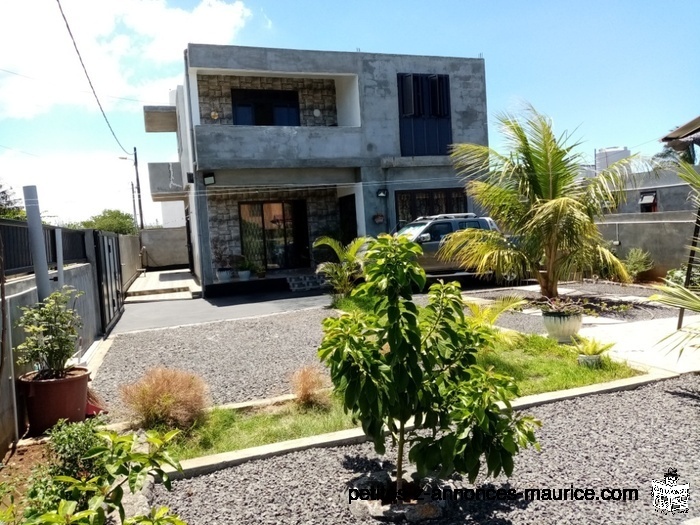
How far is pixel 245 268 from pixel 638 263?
1073 cm

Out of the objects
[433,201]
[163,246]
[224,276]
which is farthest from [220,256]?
[163,246]

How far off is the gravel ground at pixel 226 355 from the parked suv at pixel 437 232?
4150mm

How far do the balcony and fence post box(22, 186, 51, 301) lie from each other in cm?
897

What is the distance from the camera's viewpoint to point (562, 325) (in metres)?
7.05

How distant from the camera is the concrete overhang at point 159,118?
773 inches

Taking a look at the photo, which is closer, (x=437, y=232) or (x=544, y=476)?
(x=544, y=476)

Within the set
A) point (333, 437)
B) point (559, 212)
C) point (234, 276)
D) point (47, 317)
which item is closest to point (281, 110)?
point (234, 276)

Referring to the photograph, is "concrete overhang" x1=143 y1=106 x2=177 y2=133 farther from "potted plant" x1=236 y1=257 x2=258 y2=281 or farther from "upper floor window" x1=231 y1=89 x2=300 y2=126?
"potted plant" x1=236 y1=257 x2=258 y2=281

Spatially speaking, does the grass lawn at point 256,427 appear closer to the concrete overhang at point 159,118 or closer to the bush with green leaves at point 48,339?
the bush with green leaves at point 48,339

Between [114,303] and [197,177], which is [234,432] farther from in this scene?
[197,177]

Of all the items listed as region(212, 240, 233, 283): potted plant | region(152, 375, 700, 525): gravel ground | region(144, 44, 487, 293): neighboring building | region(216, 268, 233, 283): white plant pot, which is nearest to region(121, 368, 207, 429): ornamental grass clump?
A: region(152, 375, 700, 525): gravel ground

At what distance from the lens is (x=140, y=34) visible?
28.5 ft

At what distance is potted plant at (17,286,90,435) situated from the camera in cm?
468

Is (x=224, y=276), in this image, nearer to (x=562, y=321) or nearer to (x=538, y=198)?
(x=538, y=198)
